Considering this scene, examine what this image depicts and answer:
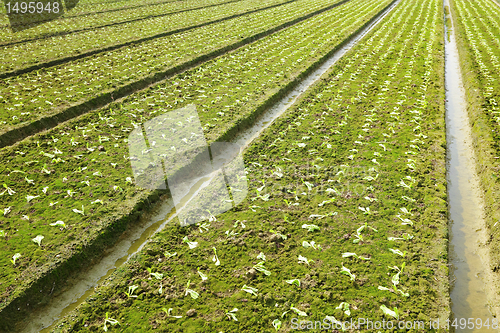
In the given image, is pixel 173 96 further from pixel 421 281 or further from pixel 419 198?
pixel 421 281

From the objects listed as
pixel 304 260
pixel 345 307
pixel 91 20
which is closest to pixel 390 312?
pixel 345 307

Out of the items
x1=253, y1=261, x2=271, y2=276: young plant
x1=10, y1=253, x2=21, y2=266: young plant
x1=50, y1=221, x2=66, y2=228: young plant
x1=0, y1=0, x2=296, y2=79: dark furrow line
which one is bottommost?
x1=253, y1=261, x2=271, y2=276: young plant

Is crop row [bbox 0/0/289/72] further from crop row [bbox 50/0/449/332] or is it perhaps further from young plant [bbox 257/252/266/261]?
young plant [bbox 257/252/266/261]

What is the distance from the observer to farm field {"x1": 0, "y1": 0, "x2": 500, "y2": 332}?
14.4ft

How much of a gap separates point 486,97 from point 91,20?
2714 cm

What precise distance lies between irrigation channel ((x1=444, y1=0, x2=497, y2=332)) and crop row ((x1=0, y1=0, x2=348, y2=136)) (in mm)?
11759

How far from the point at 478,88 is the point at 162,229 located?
42.0 ft

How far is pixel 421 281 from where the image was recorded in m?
4.52

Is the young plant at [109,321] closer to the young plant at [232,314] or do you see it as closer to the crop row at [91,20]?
the young plant at [232,314]

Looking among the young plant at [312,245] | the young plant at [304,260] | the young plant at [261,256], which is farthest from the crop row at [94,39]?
the young plant at [304,260]

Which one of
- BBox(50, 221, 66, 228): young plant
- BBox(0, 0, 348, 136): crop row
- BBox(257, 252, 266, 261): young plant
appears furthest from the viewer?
BBox(0, 0, 348, 136): crop row

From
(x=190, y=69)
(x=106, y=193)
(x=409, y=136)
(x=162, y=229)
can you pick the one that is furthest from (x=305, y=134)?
(x=190, y=69)

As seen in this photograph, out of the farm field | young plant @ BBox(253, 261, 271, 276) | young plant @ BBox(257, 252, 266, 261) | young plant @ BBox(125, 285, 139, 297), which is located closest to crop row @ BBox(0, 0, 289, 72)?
the farm field

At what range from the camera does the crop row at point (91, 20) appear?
62.0 ft
